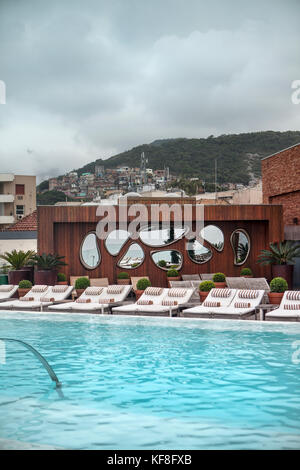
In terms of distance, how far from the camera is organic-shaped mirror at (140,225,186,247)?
Answer: 822 inches

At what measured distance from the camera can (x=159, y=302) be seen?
52.1 ft

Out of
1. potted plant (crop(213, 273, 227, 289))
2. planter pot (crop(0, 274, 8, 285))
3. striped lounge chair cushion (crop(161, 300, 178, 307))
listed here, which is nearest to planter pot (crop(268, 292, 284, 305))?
potted plant (crop(213, 273, 227, 289))

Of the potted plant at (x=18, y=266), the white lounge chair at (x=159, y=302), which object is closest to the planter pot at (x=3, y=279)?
the potted plant at (x=18, y=266)

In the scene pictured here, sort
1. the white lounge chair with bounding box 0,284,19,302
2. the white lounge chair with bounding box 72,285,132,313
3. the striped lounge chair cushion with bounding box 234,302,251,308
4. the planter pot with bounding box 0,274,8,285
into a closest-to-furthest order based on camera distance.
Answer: the striped lounge chair cushion with bounding box 234,302,251,308, the white lounge chair with bounding box 72,285,132,313, the white lounge chair with bounding box 0,284,19,302, the planter pot with bounding box 0,274,8,285

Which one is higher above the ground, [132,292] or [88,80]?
[88,80]

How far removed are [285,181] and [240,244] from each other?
5382 mm

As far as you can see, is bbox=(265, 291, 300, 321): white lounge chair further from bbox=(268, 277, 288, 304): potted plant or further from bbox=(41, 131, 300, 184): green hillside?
bbox=(41, 131, 300, 184): green hillside

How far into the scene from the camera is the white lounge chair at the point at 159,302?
1497 cm

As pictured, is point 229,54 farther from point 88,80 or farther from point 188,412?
point 188,412

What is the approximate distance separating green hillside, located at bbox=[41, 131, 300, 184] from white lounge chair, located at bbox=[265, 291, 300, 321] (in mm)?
38827

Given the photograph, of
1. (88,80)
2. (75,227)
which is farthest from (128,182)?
(75,227)

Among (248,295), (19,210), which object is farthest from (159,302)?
(19,210)

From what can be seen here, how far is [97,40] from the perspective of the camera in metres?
36.4

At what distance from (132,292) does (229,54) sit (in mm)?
36689
